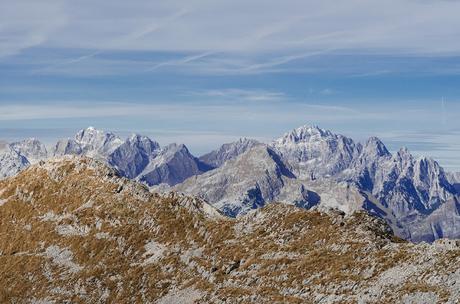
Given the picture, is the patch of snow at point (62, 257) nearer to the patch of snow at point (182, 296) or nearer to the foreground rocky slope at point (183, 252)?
the foreground rocky slope at point (183, 252)

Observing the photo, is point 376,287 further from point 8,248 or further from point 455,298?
point 8,248

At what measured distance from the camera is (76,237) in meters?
104

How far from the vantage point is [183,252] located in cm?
9406

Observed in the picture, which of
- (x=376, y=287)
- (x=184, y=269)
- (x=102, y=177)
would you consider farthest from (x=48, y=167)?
(x=376, y=287)

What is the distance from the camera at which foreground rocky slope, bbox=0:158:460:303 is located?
7088cm

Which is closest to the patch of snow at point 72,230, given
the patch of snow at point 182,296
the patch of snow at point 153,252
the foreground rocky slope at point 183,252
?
the foreground rocky slope at point 183,252

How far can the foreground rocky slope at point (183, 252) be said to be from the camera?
70.9m

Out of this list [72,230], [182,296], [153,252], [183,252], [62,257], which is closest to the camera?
[182,296]

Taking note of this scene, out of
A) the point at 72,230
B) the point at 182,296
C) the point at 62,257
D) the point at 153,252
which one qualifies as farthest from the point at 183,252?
the point at 72,230

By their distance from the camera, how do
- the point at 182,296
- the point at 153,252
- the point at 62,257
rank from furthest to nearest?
the point at 62,257
the point at 153,252
the point at 182,296

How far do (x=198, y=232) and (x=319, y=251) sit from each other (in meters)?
24.1

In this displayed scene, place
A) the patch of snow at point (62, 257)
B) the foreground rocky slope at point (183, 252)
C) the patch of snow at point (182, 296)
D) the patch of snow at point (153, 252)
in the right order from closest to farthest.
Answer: the foreground rocky slope at point (183, 252), the patch of snow at point (182, 296), the patch of snow at point (153, 252), the patch of snow at point (62, 257)

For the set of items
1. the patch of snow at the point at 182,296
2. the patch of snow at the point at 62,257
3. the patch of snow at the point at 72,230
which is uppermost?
the patch of snow at the point at 72,230

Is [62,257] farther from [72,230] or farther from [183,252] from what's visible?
[183,252]
